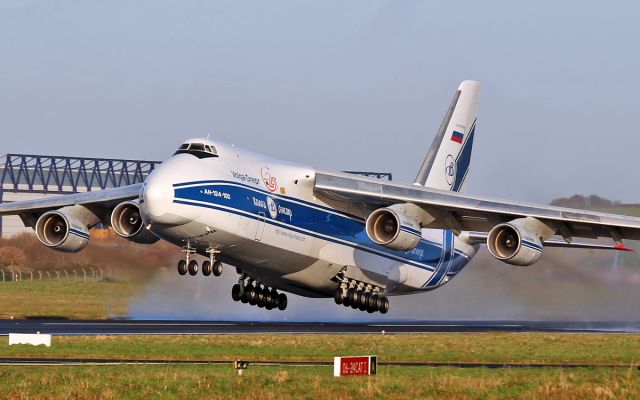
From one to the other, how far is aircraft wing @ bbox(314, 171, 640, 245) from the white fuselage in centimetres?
91

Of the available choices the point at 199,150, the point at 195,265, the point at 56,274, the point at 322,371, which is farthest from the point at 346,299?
the point at 322,371

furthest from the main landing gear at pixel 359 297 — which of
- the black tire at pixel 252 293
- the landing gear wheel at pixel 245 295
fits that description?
the landing gear wheel at pixel 245 295

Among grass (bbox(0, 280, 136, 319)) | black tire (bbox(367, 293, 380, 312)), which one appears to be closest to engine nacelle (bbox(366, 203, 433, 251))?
black tire (bbox(367, 293, 380, 312))

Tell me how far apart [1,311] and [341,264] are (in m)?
12.9

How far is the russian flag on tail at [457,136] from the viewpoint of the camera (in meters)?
41.7

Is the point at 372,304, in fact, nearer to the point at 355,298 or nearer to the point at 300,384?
the point at 355,298

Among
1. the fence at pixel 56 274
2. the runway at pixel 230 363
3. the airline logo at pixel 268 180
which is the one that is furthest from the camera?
the fence at pixel 56 274

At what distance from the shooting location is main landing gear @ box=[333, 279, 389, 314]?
35188 millimetres

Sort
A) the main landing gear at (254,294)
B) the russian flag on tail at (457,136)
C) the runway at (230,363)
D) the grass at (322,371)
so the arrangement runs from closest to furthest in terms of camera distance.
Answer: the grass at (322,371) < the runway at (230,363) < the main landing gear at (254,294) < the russian flag on tail at (457,136)

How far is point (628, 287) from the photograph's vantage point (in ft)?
134

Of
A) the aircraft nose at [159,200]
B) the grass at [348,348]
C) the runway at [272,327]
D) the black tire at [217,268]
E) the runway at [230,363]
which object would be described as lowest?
the runway at [230,363]

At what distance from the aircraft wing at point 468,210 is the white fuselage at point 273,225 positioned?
2.99ft

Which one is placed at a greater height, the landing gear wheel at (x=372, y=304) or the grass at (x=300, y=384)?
the landing gear wheel at (x=372, y=304)

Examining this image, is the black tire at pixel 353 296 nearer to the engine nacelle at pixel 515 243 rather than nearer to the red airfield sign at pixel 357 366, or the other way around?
the engine nacelle at pixel 515 243
